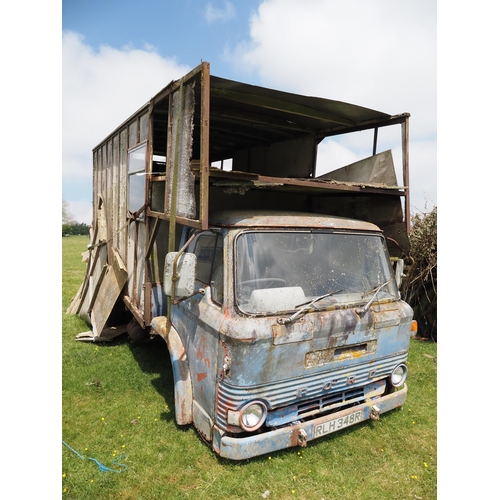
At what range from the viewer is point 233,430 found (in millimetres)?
3279

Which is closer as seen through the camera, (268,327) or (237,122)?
(268,327)

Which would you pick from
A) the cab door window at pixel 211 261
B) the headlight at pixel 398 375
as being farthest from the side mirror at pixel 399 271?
the cab door window at pixel 211 261

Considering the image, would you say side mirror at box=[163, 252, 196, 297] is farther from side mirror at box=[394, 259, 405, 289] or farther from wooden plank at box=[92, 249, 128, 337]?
wooden plank at box=[92, 249, 128, 337]

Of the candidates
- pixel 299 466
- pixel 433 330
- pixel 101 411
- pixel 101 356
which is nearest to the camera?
pixel 299 466

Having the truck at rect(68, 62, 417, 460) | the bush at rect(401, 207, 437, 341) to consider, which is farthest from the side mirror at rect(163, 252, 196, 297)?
the bush at rect(401, 207, 437, 341)

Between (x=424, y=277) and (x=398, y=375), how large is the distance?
3.86 metres

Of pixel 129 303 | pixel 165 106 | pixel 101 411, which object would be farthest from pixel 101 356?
pixel 165 106

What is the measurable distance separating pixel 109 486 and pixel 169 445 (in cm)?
66

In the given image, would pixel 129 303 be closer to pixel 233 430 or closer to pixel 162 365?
pixel 162 365

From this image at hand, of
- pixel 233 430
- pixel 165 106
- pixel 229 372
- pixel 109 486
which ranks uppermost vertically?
pixel 165 106

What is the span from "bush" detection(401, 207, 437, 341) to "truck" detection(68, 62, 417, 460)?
257 centimetres

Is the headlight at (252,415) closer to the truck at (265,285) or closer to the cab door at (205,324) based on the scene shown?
the truck at (265,285)

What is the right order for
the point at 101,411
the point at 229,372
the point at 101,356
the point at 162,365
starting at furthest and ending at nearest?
the point at 101,356
the point at 162,365
the point at 101,411
the point at 229,372

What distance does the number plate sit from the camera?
351 cm
